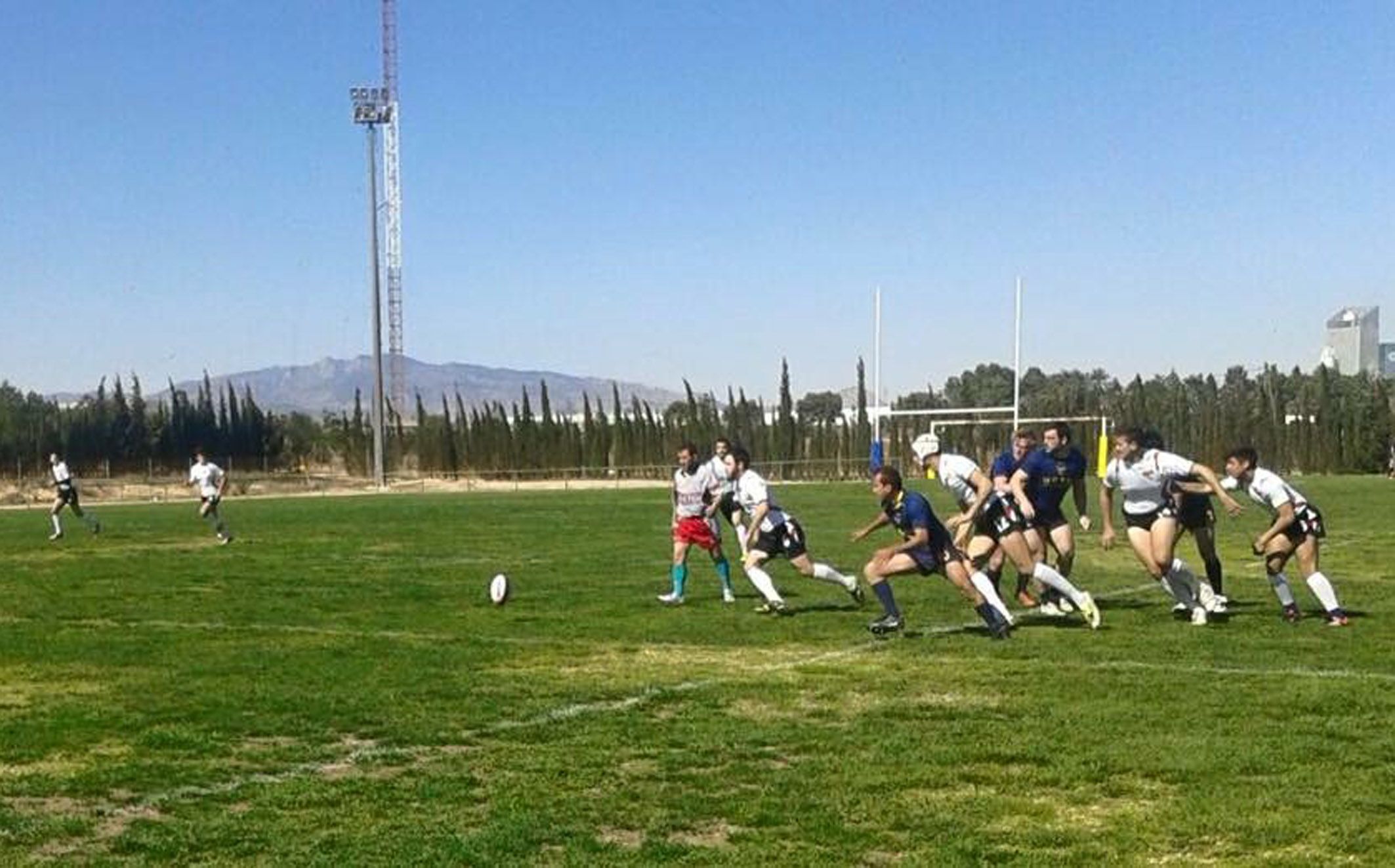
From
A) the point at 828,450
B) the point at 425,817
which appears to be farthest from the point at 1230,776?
the point at 828,450

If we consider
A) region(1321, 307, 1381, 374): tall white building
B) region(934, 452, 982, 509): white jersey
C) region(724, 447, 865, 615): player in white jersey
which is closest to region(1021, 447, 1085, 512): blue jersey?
region(934, 452, 982, 509): white jersey

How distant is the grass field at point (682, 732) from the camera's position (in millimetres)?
7895

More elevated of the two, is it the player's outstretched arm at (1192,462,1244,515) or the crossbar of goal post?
the crossbar of goal post

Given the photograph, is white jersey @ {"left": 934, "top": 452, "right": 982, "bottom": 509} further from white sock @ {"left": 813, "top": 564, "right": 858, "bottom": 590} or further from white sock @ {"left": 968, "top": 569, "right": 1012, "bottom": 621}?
white sock @ {"left": 813, "top": 564, "right": 858, "bottom": 590}

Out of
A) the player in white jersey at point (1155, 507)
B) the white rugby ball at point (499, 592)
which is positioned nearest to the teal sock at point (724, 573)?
the white rugby ball at point (499, 592)

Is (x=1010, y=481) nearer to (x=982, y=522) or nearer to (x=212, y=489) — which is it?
(x=982, y=522)

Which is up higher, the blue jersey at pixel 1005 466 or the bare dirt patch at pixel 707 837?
the blue jersey at pixel 1005 466

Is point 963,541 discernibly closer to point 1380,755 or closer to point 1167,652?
point 1167,652

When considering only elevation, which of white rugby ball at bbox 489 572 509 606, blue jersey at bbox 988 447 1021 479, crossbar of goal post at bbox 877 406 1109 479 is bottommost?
white rugby ball at bbox 489 572 509 606

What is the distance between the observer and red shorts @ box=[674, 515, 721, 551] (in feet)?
63.1

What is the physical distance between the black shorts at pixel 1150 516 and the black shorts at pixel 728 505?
4533mm

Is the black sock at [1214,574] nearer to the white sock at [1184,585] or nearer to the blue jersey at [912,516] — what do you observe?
the white sock at [1184,585]

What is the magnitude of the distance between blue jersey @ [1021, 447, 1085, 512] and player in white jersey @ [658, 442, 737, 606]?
3635mm

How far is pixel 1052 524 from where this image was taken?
697 inches
